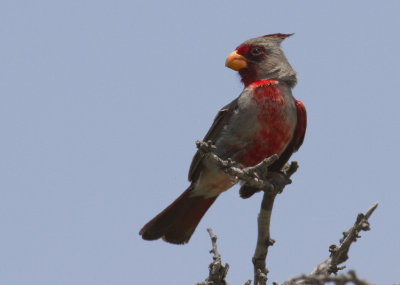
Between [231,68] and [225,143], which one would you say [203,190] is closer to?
[225,143]

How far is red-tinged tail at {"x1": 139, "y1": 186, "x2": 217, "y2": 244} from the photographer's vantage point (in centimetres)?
694

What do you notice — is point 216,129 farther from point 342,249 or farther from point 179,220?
point 342,249

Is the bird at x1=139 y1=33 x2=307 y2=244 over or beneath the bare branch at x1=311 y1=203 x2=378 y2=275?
over

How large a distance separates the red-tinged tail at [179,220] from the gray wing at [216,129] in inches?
10.4

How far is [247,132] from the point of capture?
21.1 feet

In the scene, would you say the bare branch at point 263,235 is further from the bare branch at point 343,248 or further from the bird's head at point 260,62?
the bird's head at point 260,62

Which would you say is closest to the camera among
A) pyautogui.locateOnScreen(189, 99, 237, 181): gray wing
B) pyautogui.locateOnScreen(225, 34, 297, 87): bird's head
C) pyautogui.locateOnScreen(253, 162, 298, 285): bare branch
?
pyautogui.locateOnScreen(253, 162, 298, 285): bare branch

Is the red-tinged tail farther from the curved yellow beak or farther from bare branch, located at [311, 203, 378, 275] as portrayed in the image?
bare branch, located at [311, 203, 378, 275]

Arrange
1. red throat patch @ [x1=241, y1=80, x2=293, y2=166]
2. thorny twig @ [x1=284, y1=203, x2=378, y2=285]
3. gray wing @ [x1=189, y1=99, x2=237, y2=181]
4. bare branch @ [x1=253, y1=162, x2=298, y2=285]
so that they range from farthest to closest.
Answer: gray wing @ [x1=189, y1=99, x2=237, y2=181]
red throat patch @ [x1=241, y1=80, x2=293, y2=166]
bare branch @ [x1=253, y1=162, x2=298, y2=285]
thorny twig @ [x1=284, y1=203, x2=378, y2=285]

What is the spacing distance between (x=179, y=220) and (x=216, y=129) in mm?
1045

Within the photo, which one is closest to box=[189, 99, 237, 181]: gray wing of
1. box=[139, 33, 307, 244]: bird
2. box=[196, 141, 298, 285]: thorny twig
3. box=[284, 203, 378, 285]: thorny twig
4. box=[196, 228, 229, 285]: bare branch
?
box=[139, 33, 307, 244]: bird

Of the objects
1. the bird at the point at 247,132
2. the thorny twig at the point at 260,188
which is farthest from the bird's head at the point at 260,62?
the thorny twig at the point at 260,188

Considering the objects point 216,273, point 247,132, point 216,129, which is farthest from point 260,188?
point 216,129

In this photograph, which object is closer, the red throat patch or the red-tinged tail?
the red throat patch
